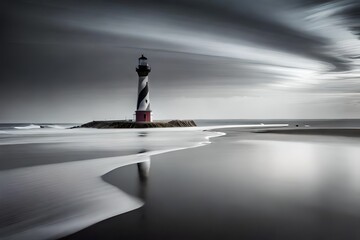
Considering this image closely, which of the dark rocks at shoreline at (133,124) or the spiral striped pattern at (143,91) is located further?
the dark rocks at shoreline at (133,124)

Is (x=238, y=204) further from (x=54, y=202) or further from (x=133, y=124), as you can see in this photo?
(x=133, y=124)

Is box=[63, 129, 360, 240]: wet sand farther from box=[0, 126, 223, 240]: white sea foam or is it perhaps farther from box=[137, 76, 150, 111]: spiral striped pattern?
box=[137, 76, 150, 111]: spiral striped pattern

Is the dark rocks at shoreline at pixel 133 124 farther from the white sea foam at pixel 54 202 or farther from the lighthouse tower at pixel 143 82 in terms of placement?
the white sea foam at pixel 54 202

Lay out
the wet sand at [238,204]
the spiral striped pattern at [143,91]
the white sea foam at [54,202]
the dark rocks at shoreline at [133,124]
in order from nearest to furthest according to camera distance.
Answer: the wet sand at [238,204]
the white sea foam at [54,202]
the spiral striped pattern at [143,91]
the dark rocks at shoreline at [133,124]

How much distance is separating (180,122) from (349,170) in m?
38.0

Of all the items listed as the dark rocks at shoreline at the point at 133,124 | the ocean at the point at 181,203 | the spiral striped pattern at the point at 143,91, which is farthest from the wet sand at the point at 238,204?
the dark rocks at shoreline at the point at 133,124

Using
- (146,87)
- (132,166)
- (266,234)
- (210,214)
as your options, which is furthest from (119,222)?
(146,87)

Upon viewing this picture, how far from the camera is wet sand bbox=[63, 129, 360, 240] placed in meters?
3.04

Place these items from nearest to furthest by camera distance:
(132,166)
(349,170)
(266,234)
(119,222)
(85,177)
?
1. (266,234)
2. (119,222)
3. (85,177)
4. (349,170)
5. (132,166)

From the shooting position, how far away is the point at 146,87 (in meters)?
32.7

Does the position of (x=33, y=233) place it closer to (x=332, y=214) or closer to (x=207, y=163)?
(x=332, y=214)

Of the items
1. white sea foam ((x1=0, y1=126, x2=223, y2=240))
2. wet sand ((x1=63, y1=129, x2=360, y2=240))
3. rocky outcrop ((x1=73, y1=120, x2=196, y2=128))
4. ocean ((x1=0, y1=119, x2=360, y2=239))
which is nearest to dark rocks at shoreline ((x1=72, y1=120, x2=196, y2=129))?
rocky outcrop ((x1=73, y1=120, x2=196, y2=128))

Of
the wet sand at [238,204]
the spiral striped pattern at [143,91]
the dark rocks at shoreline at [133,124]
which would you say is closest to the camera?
the wet sand at [238,204]

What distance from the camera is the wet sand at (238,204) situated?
3036 millimetres
